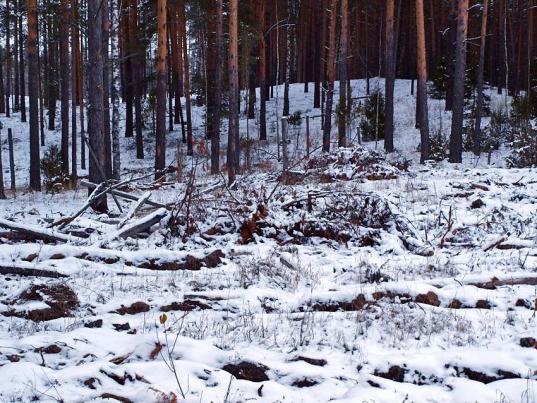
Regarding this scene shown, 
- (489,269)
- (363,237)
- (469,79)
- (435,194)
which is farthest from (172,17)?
(489,269)

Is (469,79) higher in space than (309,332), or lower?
higher

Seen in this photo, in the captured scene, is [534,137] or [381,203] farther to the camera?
[534,137]

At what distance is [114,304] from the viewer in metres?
4.85

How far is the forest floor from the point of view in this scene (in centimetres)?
340

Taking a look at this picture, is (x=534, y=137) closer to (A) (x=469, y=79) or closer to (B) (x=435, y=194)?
(B) (x=435, y=194)

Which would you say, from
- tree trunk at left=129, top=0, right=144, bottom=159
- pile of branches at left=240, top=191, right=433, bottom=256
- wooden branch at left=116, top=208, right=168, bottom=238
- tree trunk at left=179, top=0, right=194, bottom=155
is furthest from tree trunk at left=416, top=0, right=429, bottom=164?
tree trunk at left=129, top=0, right=144, bottom=159

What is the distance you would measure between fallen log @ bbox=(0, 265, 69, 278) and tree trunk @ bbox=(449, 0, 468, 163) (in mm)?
13580

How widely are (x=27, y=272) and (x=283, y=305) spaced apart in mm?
2935

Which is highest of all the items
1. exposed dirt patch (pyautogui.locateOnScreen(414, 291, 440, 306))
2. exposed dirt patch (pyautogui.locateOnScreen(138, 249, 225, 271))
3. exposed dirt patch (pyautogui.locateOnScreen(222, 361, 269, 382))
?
exposed dirt patch (pyautogui.locateOnScreen(138, 249, 225, 271))

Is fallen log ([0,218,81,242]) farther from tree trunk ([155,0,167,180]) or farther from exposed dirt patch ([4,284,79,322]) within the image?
tree trunk ([155,0,167,180])

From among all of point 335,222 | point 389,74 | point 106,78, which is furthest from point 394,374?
point 106,78

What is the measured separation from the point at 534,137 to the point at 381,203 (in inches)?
358

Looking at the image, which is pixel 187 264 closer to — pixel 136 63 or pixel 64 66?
pixel 64 66

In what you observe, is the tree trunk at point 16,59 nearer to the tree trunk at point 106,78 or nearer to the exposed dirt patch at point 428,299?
the tree trunk at point 106,78
